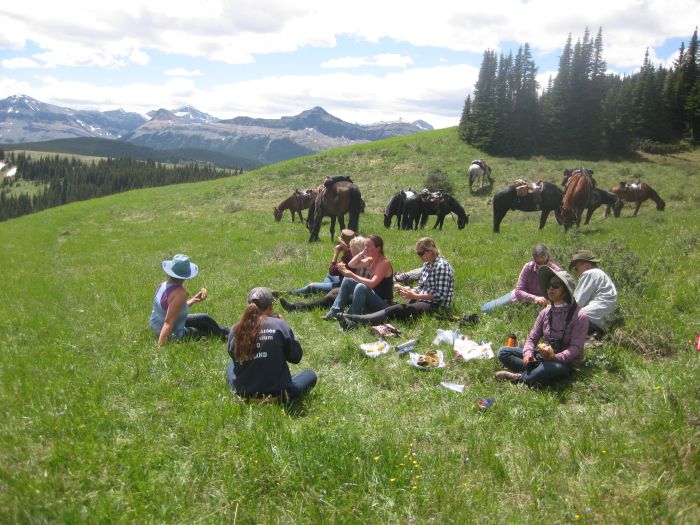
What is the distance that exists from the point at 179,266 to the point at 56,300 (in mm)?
7380

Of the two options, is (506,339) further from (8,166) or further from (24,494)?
(8,166)

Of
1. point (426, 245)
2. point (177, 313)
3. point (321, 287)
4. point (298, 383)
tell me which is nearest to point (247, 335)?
point (298, 383)

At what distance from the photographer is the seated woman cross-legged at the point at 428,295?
28.0 ft

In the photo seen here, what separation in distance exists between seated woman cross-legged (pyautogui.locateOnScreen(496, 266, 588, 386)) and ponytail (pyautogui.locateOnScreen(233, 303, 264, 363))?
125 inches

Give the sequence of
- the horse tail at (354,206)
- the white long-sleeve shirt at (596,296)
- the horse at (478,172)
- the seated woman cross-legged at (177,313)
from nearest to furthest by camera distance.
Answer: the white long-sleeve shirt at (596,296) → the seated woman cross-legged at (177,313) → the horse tail at (354,206) → the horse at (478,172)

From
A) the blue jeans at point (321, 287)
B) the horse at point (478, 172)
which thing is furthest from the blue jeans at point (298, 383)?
the horse at point (478, 172)

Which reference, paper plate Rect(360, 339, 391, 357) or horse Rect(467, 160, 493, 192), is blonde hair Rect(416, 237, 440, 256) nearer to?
paper plate Rect(360, 339, 391, 357)

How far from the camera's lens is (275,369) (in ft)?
18.0

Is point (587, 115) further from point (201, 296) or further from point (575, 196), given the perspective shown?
point (201, 296)

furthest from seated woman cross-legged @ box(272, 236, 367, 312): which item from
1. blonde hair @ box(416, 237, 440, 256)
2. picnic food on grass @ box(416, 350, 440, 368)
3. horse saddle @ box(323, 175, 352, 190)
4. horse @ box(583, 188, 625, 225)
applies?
horse @ box(583, 188, 625, 225)

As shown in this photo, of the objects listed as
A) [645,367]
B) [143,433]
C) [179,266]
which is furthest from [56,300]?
[645,367]

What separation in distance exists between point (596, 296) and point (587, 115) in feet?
182

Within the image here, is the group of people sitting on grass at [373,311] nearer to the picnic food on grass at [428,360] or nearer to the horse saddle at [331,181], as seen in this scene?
the picnic food on grass at [428,360]

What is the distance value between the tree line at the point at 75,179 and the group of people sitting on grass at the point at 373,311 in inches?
6311
